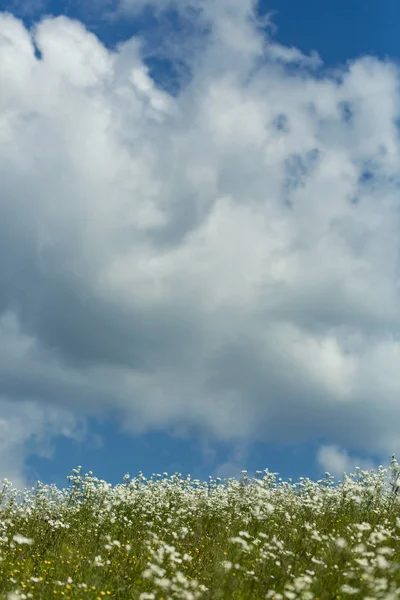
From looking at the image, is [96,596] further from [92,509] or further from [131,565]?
[92,509]

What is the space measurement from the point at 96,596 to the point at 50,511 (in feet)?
22.7

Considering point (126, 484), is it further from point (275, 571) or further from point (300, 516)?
point (275, 571)

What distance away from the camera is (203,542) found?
1294 cm

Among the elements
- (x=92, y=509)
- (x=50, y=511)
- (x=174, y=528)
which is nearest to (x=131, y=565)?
(x=174, y=528)

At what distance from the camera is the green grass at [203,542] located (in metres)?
8.27

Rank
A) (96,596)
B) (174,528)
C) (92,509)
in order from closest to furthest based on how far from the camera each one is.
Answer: (96,596)
(174,528)
(92,509)

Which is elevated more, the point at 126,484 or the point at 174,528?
the point at 126,484

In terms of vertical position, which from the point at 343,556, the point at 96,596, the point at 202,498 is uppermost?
the point at 202,498

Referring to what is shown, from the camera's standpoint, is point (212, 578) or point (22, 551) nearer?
point (212, 578)

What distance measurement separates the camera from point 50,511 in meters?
15.5

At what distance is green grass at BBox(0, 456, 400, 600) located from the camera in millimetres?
8266

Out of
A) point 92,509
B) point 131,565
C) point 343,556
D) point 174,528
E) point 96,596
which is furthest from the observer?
point 92,509

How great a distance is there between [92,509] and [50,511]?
1.26 meters

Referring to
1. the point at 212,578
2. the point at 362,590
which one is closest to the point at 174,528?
the point at 212,578
